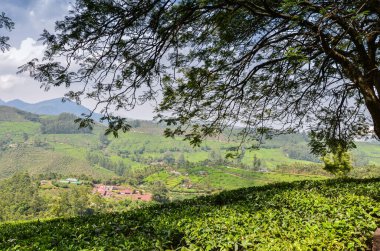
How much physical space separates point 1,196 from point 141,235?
15089cm

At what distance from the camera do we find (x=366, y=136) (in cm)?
1294

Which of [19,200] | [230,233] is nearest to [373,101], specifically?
[230,233]

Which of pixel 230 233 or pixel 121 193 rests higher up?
pixel 230 233

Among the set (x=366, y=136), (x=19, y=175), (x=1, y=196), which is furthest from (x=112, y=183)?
(x=366, y=136)


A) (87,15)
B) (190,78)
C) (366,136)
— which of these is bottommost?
(366,136)

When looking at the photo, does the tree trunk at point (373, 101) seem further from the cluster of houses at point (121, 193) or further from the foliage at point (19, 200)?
the cluster of houses at point (121, 193)

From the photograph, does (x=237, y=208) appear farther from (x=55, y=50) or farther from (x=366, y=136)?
(x=366, y=136)

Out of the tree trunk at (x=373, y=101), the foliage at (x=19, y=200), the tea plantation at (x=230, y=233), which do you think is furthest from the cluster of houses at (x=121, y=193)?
the tea plantation at (x=230, y=233)

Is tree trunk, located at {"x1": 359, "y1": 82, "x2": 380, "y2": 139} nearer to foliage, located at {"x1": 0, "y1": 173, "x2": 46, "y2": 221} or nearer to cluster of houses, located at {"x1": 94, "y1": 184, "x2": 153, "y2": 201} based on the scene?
foliage, located at {"x1": 0, "y1": 173, "x2": 46, "y2": 221}

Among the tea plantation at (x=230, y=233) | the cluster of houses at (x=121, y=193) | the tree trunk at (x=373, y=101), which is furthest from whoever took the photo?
the cluster of houses at (x=121, y=193)

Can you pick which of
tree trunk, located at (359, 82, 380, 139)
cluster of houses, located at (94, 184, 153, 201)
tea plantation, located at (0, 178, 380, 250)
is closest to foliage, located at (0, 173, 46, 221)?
cluster of houses, located at (94, 184, 153, 201)

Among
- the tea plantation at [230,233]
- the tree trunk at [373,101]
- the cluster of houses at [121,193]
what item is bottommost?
the cluster of houses at [121,193]

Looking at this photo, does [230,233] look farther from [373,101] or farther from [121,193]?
[121,193]

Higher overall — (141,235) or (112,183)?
(141,235)
